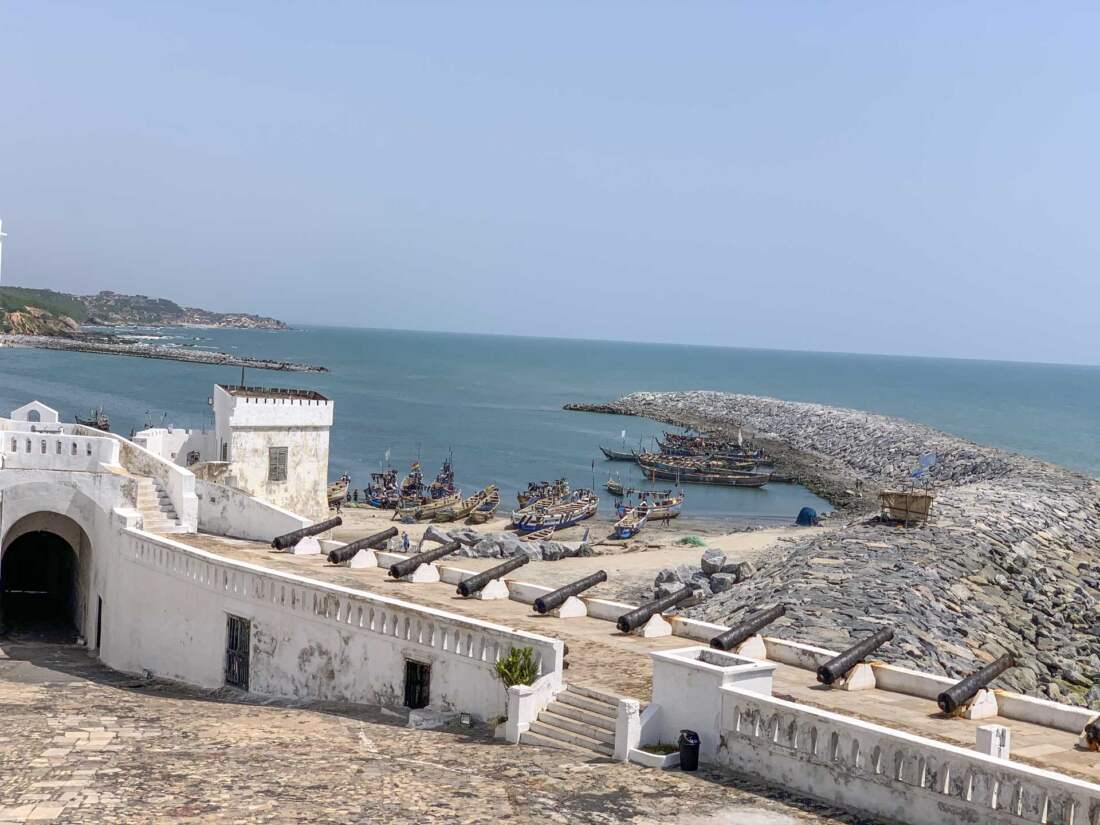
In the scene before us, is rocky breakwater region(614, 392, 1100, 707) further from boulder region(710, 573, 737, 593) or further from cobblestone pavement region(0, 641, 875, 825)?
cobblestone pavement region(0, 641, 875, 825)

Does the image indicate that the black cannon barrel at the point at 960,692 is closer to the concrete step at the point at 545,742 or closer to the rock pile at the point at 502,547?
the concrete step at the point at 545,742

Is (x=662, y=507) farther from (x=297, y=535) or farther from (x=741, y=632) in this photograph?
(x=741, y=632)

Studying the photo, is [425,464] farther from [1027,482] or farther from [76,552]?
[76,552]

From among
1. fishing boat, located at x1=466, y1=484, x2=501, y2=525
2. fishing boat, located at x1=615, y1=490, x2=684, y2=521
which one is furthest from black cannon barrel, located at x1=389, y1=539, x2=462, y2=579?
fishing boat, located at x1=615, y1=490, x2=684, y2=521

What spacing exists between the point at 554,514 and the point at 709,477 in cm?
3022

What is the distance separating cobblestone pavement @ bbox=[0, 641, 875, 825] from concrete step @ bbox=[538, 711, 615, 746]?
48 centimetres

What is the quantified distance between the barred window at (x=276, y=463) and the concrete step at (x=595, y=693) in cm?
1988

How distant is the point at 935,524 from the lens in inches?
1924

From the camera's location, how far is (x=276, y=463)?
3709 centimetres

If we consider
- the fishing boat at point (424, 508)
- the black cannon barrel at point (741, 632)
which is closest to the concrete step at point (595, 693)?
the black cannon barrel at point (741, 632)

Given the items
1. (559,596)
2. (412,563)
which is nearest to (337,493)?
→ (412,563)

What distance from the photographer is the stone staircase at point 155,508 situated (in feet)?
99.8

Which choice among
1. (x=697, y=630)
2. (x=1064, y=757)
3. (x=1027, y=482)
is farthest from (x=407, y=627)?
(x=1027, y=482)

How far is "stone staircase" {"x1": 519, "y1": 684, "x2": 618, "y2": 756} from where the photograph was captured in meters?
17.8
